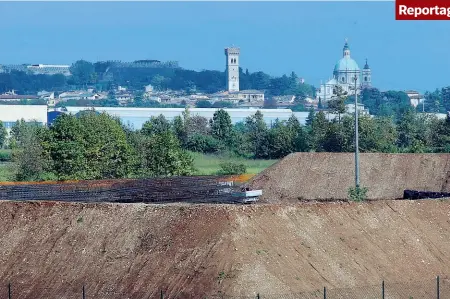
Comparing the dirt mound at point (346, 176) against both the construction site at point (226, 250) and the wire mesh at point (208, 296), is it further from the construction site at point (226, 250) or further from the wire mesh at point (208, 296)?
the wire mesh at point (208, 296)

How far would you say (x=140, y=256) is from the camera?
129 feet

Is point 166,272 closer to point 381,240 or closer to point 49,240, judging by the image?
point 49,240

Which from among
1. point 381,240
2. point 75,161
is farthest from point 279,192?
point 381,240

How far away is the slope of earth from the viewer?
37344mm

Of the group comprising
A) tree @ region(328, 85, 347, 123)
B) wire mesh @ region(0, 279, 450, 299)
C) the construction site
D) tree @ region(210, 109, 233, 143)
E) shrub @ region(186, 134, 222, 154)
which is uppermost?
tree @ region(328, 85, 347, 123)

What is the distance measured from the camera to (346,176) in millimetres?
70938

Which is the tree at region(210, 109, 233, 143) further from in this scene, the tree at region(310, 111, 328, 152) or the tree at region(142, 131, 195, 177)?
the tree at region(142, 131, 195, 177)

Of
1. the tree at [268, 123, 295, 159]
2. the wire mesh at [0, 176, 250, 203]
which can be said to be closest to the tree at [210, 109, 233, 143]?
the tree at [268, 123, 295, 159]

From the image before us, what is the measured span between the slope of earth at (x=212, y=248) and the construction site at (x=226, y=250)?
0.15 ft

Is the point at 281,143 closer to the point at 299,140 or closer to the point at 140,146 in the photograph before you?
the point at 299,140

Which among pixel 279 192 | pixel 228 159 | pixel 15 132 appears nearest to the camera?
pixel 279 192

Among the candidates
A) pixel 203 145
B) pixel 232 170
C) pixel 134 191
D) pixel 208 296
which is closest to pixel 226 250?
pixel 208 296

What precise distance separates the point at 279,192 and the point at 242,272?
107 ft

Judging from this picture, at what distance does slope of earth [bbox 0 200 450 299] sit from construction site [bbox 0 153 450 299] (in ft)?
0.15
